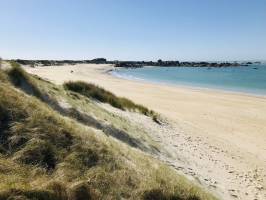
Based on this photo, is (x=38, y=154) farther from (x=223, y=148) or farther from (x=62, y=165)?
(x=223, y=148)

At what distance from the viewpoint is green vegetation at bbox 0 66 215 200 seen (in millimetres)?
4617

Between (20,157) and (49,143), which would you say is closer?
(20,157)

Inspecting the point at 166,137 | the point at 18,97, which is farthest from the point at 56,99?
the point at 166,137

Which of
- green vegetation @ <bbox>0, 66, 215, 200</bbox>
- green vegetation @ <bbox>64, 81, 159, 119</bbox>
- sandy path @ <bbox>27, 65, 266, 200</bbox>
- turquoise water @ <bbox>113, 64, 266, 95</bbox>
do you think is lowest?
turquoise water @ <bbox>113, 64, 266, 95</bbox>

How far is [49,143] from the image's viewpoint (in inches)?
221

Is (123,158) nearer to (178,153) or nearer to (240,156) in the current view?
(178,153)

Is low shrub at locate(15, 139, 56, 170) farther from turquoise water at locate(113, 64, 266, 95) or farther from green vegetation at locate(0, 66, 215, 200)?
turquoise water at locate(113, 64, 266, 95)

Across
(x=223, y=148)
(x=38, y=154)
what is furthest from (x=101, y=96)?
(x=38, y=154)

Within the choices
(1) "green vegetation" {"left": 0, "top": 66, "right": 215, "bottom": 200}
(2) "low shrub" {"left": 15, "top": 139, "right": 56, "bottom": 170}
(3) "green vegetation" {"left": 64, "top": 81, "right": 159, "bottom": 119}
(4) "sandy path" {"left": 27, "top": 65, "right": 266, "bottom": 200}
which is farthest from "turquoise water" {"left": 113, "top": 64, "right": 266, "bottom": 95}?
(2) "low shrub" {"left": 15, "top": 139, "right": 56, "bottom": 170}

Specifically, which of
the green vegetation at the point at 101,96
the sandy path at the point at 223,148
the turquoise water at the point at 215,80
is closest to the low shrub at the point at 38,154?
the sandy path at the point at 223,148

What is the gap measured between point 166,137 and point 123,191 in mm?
7381

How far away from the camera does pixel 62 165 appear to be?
206 inches

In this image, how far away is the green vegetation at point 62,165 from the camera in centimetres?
462

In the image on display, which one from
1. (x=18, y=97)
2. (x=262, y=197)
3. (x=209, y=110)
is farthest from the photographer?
(x=209, y=110)
